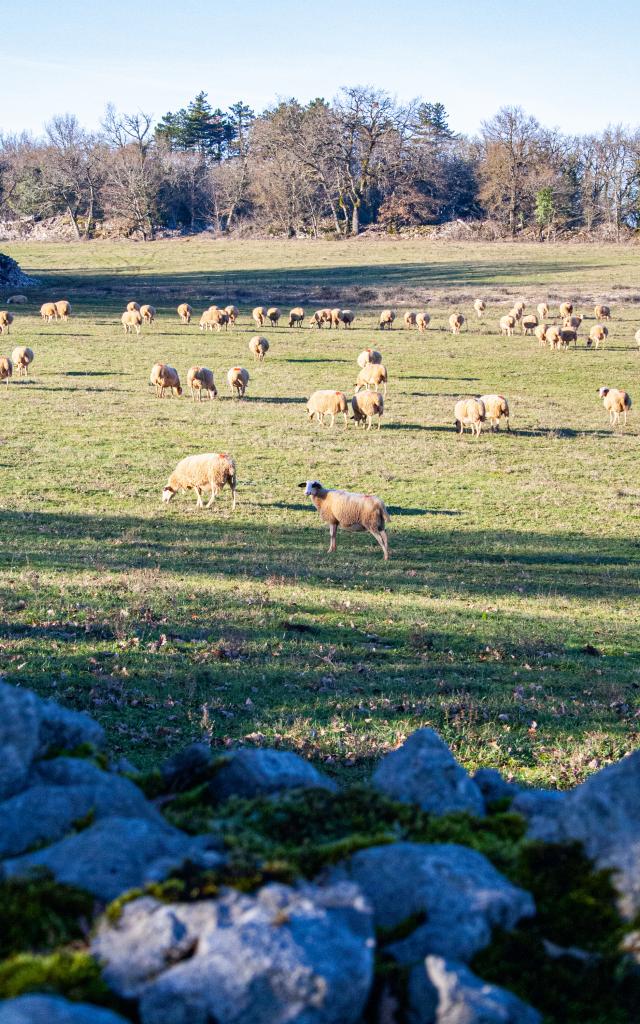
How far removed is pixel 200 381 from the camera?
42.2m

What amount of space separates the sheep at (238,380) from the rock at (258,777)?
124 ft

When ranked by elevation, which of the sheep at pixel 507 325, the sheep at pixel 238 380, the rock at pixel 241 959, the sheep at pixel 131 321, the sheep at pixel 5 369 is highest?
the sheep at pixel 131 321

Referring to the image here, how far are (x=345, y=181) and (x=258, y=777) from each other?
143 m

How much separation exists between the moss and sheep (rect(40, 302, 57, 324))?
6342cm

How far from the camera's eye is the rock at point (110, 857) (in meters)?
4.44

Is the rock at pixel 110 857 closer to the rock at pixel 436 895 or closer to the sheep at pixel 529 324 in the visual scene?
the rock at pixel 436 895

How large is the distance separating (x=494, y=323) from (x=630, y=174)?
86.2m

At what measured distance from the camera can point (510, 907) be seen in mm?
4480

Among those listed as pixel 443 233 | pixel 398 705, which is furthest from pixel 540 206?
pixel 398 705

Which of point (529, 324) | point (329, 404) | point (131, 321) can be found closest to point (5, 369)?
point (329, 404)

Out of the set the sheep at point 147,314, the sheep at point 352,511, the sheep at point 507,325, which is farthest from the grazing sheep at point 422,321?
the sheep at point 352,511

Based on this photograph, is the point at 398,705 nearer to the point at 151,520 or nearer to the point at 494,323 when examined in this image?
the point at 151,520

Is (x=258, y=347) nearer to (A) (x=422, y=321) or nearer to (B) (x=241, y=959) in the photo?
(A) (x=422, y=321)

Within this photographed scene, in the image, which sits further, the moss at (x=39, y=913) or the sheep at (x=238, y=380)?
the sheep at (x=238, y=380)
